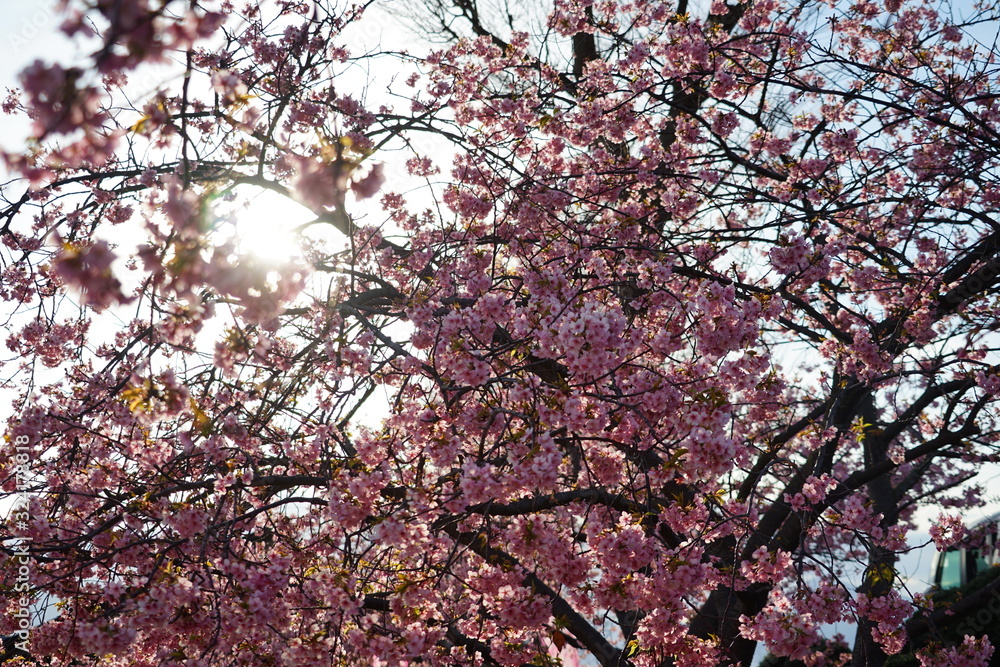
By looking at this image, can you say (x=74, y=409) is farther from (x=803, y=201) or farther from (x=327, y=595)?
(x=803, y=201)

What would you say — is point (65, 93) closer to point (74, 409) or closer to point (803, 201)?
point (74, 409)

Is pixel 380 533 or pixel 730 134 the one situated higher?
pixel 730 134

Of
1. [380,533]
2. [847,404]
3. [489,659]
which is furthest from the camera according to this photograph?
[847,404]

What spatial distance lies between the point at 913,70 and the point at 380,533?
6595 millimetres

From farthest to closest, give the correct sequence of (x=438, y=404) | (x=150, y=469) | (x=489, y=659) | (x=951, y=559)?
1. (x=951, y=559)
2. (x=489, y=659)
3. (x=150, y=469)
4. (x=438, y=404)

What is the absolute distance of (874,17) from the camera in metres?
7.29

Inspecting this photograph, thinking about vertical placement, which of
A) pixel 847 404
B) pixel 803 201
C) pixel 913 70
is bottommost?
pixel 847 404

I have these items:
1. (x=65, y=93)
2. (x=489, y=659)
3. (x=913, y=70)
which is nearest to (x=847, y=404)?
(x=913, y=70)

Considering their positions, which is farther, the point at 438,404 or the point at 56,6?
the point at 438,404

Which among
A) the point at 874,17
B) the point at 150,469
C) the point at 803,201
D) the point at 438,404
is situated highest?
the point at 874,17

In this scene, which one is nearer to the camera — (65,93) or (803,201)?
(65,93)

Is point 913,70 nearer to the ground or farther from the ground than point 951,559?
farther from the ground

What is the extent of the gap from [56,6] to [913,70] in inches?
286

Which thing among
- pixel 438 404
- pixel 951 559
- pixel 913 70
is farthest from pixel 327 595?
pixel 951 559
